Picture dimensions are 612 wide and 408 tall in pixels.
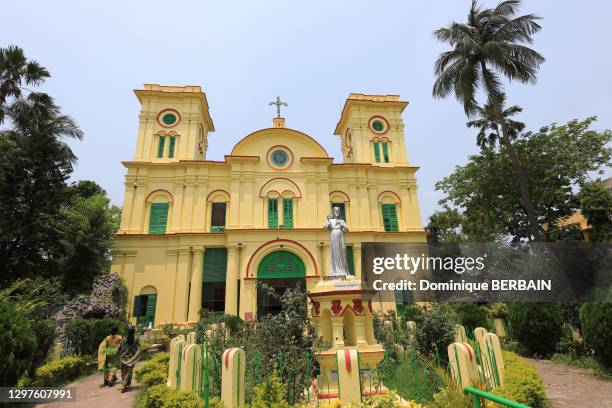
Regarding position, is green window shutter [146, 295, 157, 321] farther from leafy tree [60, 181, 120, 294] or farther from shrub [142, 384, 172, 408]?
shrub [142, 384, 172, 408]

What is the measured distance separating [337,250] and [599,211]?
11974 millimetres

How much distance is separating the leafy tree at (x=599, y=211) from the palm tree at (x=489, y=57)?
2.23 m

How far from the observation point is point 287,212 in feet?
66.6

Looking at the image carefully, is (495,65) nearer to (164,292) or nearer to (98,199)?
(164,292)

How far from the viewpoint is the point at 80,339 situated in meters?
12.2

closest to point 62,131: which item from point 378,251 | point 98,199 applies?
point 98,199

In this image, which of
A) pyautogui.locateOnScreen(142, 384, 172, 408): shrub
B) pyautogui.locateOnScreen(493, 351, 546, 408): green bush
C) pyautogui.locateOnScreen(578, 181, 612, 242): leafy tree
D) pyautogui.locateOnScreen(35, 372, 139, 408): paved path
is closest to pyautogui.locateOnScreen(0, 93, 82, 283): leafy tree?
pyautogui.locateOnScreen(35, 372, 139, 408): paved path

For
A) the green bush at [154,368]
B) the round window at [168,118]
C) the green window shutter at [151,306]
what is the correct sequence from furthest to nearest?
the round window at [168,118], the green window shutter at [151,306], the green bush at [154,368]

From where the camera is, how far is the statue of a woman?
26.8 feet

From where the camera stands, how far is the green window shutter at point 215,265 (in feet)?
61.8

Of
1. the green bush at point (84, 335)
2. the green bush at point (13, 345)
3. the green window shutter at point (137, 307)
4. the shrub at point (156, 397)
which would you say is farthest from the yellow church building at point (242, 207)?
the shrub at point (156, 397)

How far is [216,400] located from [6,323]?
188 inches

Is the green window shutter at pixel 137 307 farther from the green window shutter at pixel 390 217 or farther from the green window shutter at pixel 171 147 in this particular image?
the green window shutter at pixel 390 217

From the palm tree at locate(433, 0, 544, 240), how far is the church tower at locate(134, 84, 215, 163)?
566 inches
